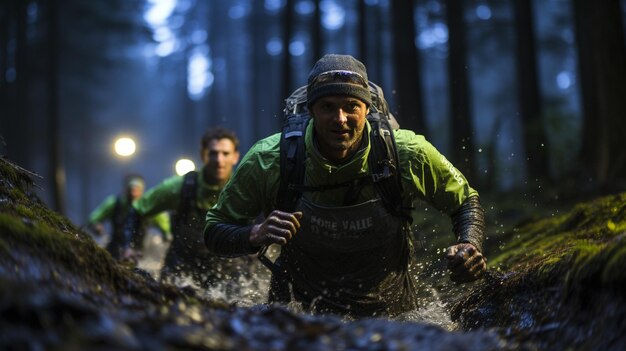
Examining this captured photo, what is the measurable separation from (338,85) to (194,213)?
13.3 feet

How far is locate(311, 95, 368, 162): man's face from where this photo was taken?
494 cm

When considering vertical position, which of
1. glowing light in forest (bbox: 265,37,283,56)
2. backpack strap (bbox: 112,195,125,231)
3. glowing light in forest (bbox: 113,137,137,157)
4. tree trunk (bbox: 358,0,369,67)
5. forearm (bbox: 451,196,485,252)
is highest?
glowing light in forest (bbox: 265,37,283,56)

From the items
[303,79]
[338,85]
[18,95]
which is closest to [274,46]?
[303,79]

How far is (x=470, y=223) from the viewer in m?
4.89

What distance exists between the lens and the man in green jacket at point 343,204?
4977 mm

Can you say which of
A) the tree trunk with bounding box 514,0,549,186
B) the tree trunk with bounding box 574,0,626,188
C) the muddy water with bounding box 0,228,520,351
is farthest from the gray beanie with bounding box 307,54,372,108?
the tree trunk with bounding box 514,0,549,186

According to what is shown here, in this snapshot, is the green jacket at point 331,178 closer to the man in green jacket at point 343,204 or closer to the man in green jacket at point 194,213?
the man in green jacket at point 343,204

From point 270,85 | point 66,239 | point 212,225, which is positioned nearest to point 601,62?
point 212,225

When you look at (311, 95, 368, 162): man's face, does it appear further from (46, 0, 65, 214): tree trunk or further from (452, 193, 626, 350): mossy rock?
(46, 0, 65, 214): tree trunk

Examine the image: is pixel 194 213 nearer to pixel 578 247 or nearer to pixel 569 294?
pixel 578 247

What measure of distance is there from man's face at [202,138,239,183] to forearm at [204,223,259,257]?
330 centimetres

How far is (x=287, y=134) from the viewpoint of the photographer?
5.19m

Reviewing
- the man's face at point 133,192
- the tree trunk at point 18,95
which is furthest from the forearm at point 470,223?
the tree trunk at point 18,95

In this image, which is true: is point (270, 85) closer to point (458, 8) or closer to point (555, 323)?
point (458, 8)
